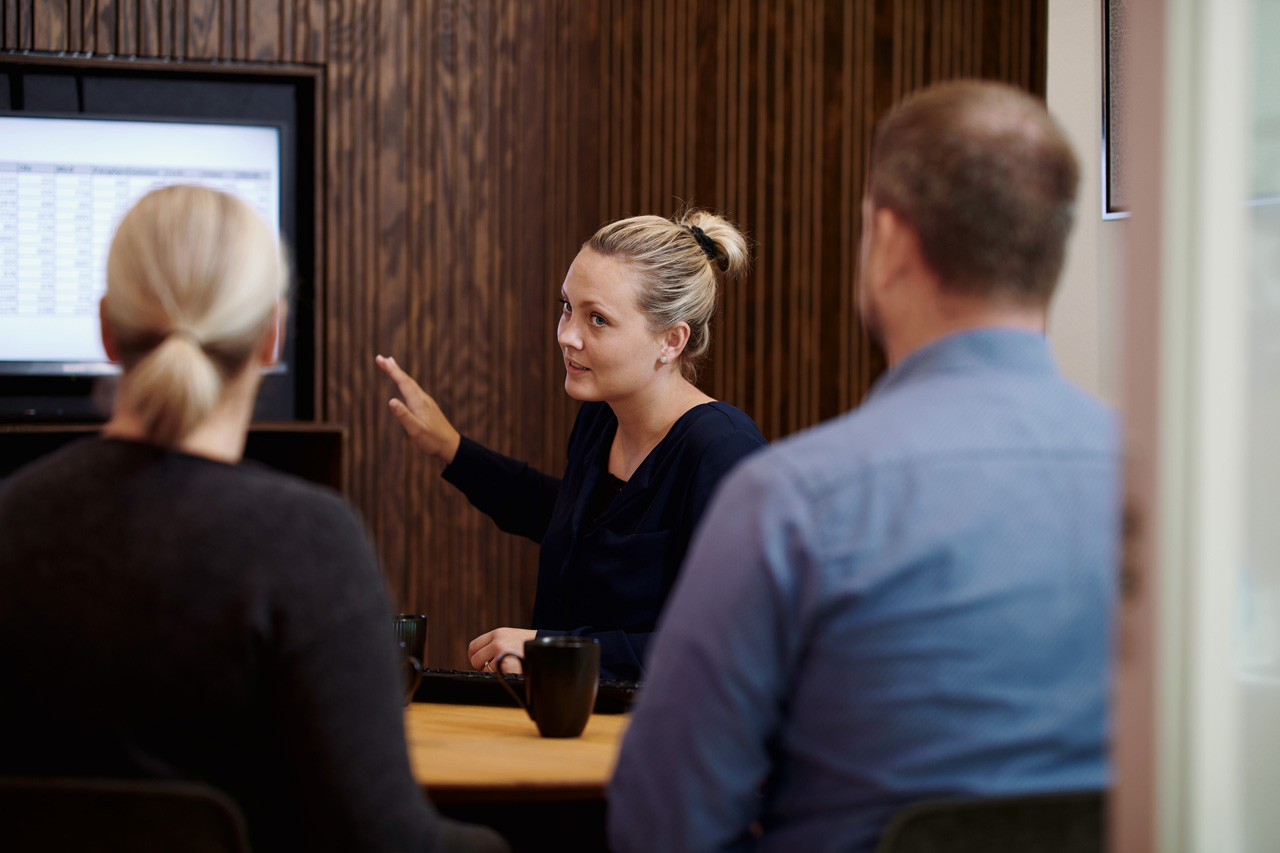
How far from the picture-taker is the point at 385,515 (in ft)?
9.00

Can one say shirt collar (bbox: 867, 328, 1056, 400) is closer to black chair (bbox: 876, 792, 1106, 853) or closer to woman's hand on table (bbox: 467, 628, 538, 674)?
black chair (bbox: 876, 792, 1106, 853)

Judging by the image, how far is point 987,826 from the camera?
0.78m

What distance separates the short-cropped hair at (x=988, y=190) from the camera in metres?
0.95

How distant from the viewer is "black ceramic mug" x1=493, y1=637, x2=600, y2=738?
3.95 ft

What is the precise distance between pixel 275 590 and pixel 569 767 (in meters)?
0.39

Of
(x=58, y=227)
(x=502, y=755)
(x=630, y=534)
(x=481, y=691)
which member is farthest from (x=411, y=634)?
(x=58, y=227)

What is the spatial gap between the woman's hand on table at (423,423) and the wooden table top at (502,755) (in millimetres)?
1044

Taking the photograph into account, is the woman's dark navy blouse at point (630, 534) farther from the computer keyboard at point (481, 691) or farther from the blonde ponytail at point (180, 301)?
the blonde ponytail at point (180, 301)

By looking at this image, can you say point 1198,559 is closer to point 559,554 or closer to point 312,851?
point 312,851

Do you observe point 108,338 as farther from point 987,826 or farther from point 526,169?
point 526,169

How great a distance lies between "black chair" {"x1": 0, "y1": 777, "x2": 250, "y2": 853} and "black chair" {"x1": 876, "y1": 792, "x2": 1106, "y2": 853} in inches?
19.5

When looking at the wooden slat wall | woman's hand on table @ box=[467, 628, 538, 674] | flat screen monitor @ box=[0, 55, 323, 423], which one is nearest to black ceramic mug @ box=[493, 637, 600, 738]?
woman's hand on table @ box=[467, 628, 538, 674]

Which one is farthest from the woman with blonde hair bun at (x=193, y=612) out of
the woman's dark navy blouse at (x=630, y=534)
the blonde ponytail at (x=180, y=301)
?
the woman's dark navy blouse at (x=630, y=534)

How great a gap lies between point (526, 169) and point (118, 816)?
7.23 feet
